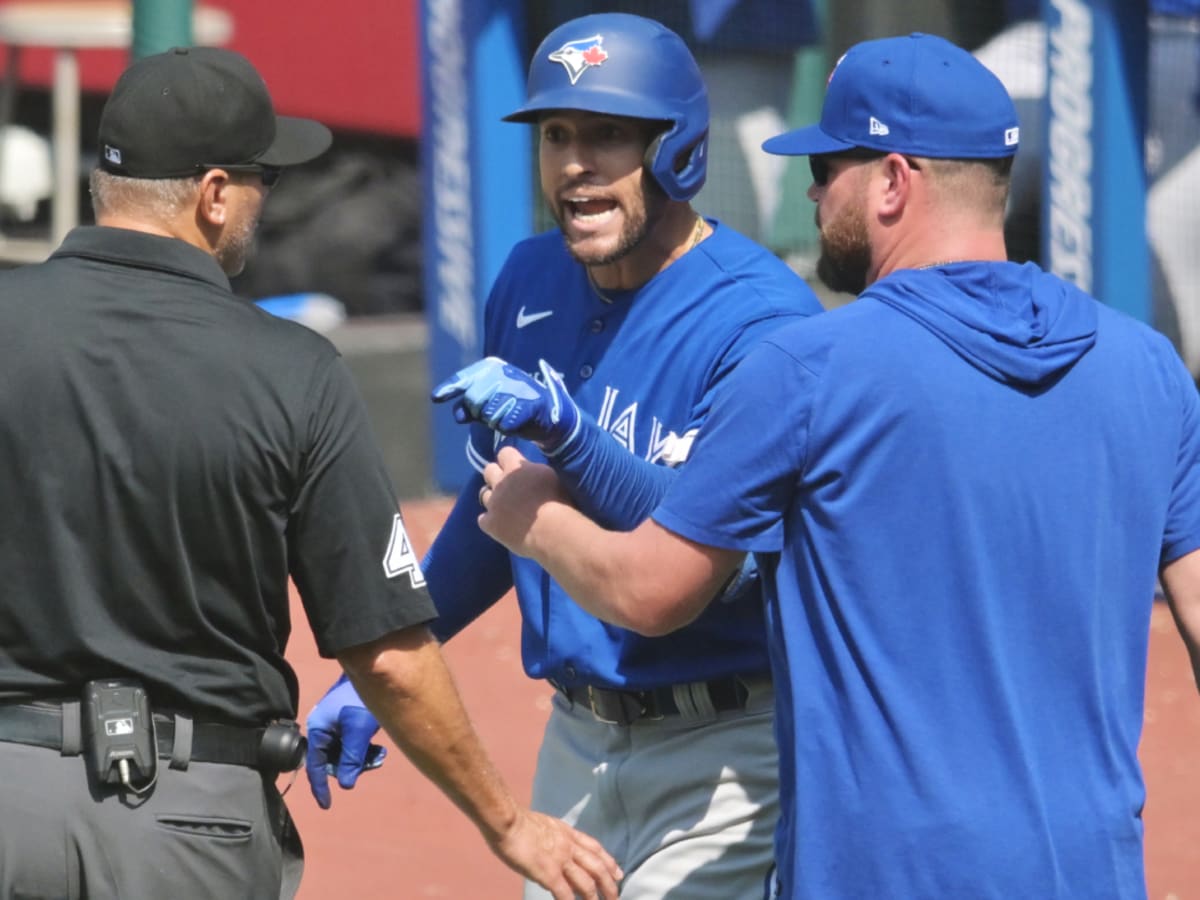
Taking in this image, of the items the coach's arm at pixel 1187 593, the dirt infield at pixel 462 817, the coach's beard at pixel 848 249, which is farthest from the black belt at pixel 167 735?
the dirt infield at pixel 462 817

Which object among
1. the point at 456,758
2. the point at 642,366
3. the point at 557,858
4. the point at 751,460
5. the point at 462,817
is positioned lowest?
the point at 462,817

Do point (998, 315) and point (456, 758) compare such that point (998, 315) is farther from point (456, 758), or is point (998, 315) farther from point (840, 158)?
point (456, 758)

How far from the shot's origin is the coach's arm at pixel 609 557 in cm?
258

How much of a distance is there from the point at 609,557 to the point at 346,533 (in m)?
0.44

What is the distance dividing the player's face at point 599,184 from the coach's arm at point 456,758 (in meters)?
0.77

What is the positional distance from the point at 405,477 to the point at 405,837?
4.30 metres

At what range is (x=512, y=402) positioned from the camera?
8.80ft

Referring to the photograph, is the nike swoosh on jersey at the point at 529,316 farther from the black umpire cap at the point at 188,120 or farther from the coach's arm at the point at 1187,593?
the coach's arm at the point at 1187,593

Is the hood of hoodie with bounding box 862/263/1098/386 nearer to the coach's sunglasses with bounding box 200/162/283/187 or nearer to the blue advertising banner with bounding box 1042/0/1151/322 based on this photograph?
the coach's sunglasses with bounding box 200/162/283/187

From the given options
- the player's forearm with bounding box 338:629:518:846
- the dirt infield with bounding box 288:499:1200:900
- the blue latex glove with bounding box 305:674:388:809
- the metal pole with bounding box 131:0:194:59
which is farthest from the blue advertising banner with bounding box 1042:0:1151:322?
the player's forearm with bounding box 338:629:518:846

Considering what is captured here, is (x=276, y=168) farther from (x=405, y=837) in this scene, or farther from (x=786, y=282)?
(x=405, y=837)

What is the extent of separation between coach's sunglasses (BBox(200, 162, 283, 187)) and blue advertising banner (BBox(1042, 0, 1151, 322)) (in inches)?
198

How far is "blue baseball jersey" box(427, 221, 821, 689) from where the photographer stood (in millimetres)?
3158

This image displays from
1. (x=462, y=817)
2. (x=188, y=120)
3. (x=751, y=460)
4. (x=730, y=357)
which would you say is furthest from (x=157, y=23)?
(x=751, y=460)
